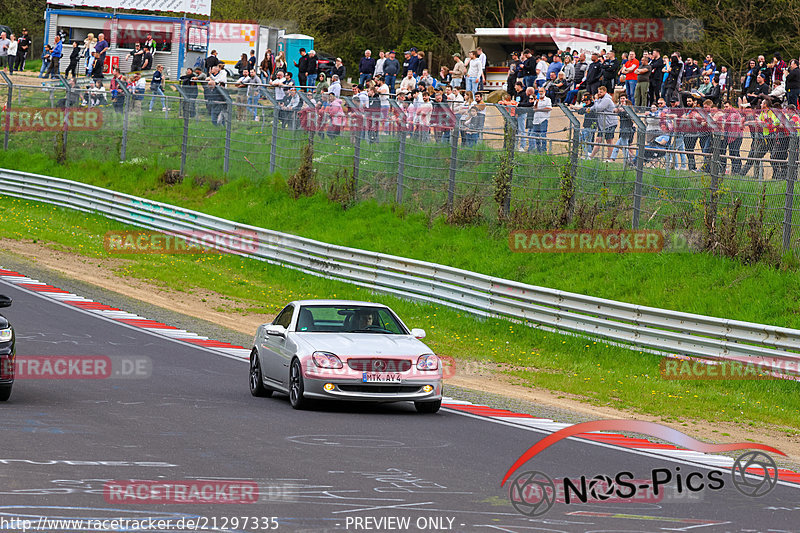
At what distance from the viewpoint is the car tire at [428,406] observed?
1349 cm

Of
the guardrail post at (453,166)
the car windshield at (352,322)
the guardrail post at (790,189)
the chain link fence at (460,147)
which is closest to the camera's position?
the car windshield at (352,322)

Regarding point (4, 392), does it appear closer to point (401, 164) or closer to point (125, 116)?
point (401, 164)

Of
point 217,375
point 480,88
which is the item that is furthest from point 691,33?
point 217,375

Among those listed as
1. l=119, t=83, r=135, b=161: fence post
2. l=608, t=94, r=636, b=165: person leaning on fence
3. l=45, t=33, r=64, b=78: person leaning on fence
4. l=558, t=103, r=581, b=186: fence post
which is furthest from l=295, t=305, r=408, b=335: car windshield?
l=45, t=33, r=64, b=78: person leaning on fence

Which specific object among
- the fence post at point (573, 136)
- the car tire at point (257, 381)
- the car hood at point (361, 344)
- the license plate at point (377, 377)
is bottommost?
the car tire at point (257, 381)

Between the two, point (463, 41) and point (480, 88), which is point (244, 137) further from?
point (463, 41)

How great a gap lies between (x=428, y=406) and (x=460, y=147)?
12.7 m

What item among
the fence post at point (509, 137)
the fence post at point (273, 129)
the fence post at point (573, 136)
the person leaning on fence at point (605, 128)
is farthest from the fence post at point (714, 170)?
the fence post at point (273, 129)

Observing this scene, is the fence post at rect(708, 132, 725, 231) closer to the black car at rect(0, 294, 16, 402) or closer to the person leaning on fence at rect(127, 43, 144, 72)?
the black car at rect(0, 294, 16, 402)

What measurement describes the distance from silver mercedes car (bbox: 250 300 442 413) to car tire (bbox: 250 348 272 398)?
0.06 ft

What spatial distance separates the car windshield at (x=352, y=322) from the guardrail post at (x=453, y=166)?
38.0 feet

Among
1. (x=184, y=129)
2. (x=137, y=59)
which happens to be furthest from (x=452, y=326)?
(x=137, y=59)

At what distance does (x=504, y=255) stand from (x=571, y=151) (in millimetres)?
2605

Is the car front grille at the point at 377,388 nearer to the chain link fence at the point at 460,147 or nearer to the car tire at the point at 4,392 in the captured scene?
the car tire at the point at 4,392
